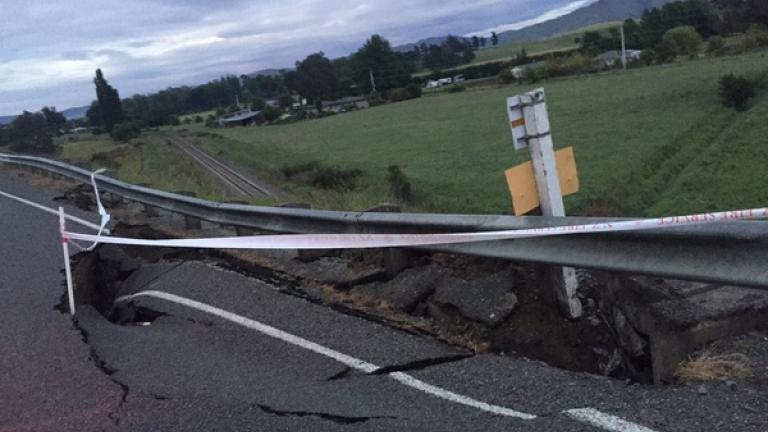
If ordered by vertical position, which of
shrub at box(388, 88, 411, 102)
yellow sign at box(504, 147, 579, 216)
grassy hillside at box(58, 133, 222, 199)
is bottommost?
yellow sign at box(504, 147, 579, 216)

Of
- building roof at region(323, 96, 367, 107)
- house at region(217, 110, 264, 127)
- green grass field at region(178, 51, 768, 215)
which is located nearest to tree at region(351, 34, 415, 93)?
building roof at region(323, 96, 367, 107)

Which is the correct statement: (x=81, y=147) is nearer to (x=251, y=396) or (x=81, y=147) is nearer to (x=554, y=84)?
(x=251, y=396)

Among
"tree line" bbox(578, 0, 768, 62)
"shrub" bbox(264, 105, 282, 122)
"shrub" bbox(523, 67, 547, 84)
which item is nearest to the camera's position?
"tree line" bbox(578, 0, 768, 62)

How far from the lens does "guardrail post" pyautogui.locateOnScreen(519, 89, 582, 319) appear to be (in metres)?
5.66

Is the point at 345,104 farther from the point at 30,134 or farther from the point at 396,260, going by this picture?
the point at 396,260

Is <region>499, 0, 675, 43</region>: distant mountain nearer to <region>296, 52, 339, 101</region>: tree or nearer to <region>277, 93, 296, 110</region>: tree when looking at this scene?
<region>296, 52, 339, 101</region>: tree

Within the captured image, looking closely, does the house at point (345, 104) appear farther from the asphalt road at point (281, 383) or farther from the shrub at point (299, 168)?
the asphalt road at point (281, 383)

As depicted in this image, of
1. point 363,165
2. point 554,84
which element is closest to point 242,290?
point 363,165

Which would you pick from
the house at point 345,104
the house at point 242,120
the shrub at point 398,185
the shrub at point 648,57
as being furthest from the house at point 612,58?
the shrub at point 398,185

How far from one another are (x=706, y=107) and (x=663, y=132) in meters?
6.55

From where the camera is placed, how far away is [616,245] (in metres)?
4.94

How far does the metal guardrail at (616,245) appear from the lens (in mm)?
4195

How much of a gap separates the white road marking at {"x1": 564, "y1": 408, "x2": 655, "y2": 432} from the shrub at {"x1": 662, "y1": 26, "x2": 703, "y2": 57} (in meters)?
90.9

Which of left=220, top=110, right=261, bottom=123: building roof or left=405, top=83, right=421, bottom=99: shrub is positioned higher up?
left=220, top=110, right=261, bottom=123: building roof
